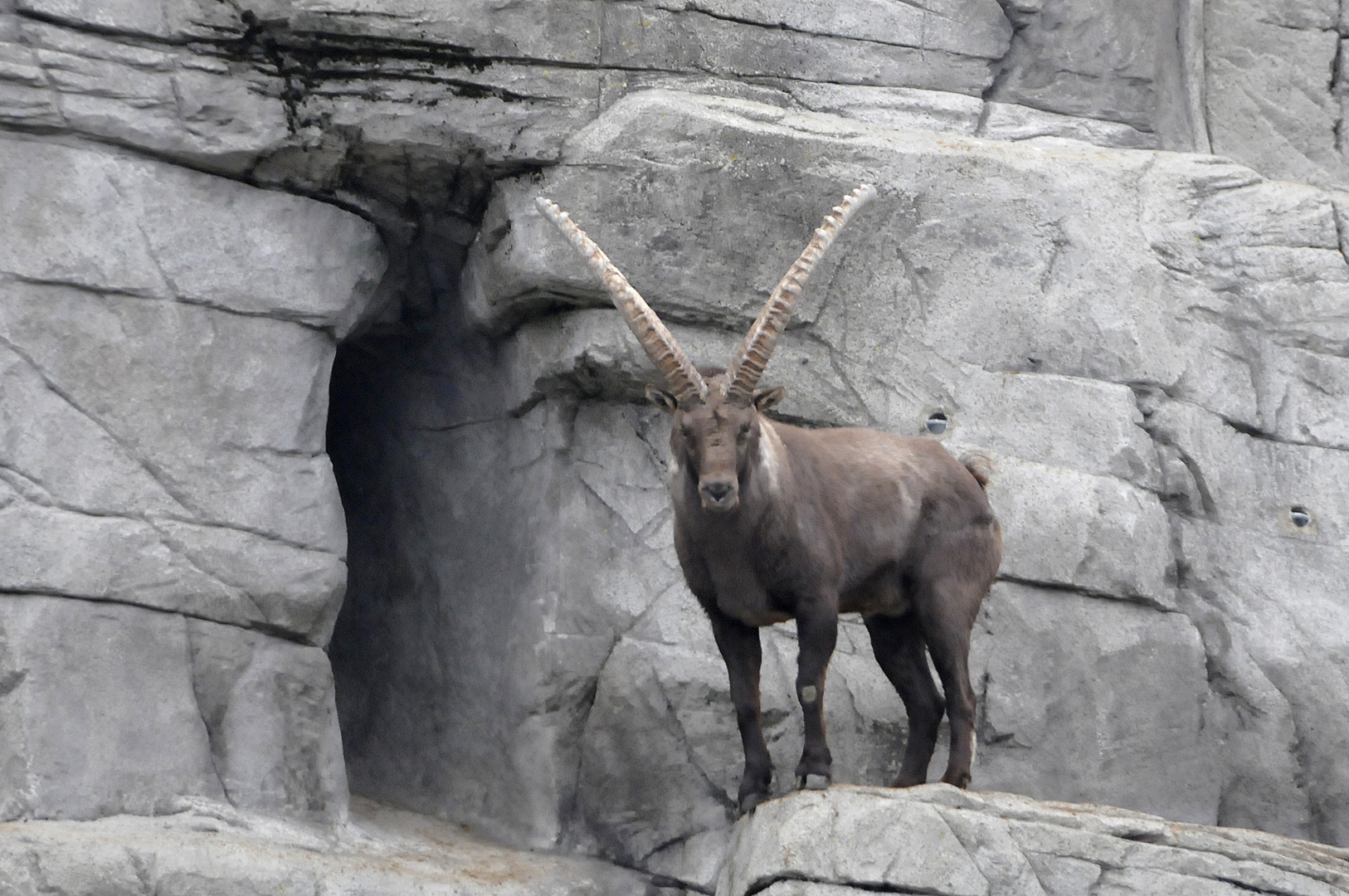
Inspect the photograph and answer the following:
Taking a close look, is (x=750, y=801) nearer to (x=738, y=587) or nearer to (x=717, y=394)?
(x=738, y=587)

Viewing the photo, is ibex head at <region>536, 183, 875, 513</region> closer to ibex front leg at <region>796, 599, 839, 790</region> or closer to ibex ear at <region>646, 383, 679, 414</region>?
ibex ear at <region>646, 383, 679, 414</region>

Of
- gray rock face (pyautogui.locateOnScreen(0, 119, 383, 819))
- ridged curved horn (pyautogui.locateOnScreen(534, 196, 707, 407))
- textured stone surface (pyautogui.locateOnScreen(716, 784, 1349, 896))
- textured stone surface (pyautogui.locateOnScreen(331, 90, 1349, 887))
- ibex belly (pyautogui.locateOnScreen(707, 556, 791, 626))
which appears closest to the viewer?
textured stone surface (pyautogui.locateOnScreen(716, 784, 1349, 896))

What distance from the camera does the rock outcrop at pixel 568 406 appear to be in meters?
8.77

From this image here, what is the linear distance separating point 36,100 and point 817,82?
4394 millimetres

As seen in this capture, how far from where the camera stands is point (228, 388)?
910 centimetres

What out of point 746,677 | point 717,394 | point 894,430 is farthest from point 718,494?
point 894,430

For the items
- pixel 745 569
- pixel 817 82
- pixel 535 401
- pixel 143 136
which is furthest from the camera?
pixel 817 82

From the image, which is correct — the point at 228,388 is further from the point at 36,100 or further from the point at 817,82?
the point at 817,82

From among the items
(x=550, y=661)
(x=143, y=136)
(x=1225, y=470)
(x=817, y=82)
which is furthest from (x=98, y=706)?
(x=1225, y=470)

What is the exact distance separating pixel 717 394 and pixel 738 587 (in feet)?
2.78

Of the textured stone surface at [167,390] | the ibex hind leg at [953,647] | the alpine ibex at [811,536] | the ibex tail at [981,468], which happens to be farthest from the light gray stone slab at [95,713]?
the ibex tail at [981,468]

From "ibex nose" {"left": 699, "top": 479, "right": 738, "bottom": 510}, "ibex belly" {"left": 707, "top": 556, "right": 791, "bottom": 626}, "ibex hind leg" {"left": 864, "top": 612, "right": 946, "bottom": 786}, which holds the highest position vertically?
"ibex nose" {"left": 699, "top": 479, "right": 738, "bottom": 510}

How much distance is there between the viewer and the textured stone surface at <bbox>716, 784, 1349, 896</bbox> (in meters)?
6.93

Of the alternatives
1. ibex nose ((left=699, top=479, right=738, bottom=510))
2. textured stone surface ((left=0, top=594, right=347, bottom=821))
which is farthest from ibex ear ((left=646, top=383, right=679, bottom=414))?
textured stone surface ((left=0, top=594, right=347, bottom=821))
